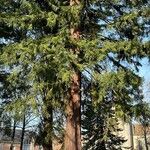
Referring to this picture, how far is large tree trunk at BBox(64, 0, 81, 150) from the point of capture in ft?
54.6

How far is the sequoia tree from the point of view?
1612cm

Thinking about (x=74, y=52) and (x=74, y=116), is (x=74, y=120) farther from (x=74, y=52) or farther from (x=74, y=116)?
(x=74, y=52)

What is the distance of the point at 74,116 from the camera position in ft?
55.4

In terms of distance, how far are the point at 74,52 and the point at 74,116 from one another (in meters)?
2.46

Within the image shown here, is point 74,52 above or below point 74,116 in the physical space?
above

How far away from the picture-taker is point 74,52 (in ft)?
55.6

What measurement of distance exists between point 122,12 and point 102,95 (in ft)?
14.4

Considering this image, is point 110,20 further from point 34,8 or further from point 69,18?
point 34,8

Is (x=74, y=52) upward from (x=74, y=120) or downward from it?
upward

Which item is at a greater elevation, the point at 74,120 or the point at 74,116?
the point at 74,116

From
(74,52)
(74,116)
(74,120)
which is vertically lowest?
(74,120)

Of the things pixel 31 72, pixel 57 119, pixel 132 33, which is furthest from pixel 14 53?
pixel 132 33

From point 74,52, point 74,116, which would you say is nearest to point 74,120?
point 74,116

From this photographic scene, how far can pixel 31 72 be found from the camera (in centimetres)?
1620
